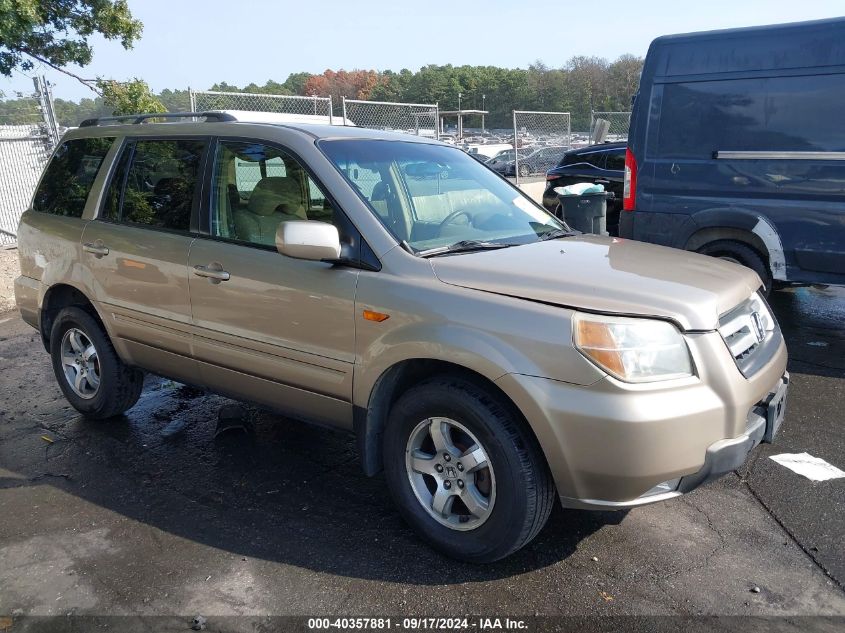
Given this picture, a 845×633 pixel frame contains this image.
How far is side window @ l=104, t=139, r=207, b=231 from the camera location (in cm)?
398

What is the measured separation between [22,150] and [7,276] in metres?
4.10

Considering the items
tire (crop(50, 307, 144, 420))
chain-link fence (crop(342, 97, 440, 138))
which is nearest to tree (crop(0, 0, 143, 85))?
chain-link fence (crop(342, 97, 440, 138))

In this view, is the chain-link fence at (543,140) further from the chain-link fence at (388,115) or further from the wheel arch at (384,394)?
the wheel arch at (384,394)

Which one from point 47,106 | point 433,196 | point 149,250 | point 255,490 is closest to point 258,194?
point 149,250

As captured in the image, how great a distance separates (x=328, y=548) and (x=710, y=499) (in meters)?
1.96

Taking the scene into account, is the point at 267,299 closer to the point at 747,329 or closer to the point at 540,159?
the point at 747,329

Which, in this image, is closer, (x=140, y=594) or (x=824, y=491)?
(x=140, y=594)

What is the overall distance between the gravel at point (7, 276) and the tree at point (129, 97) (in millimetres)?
2853

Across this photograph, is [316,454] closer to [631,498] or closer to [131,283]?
[131,283]

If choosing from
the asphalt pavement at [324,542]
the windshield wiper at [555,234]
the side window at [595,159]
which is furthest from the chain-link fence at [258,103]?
the asphalt pavement at [324,542]

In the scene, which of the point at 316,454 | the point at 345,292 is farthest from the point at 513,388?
the point at 316,454

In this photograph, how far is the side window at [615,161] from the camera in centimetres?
1098

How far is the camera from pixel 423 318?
297cm

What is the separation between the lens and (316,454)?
4.27 m
